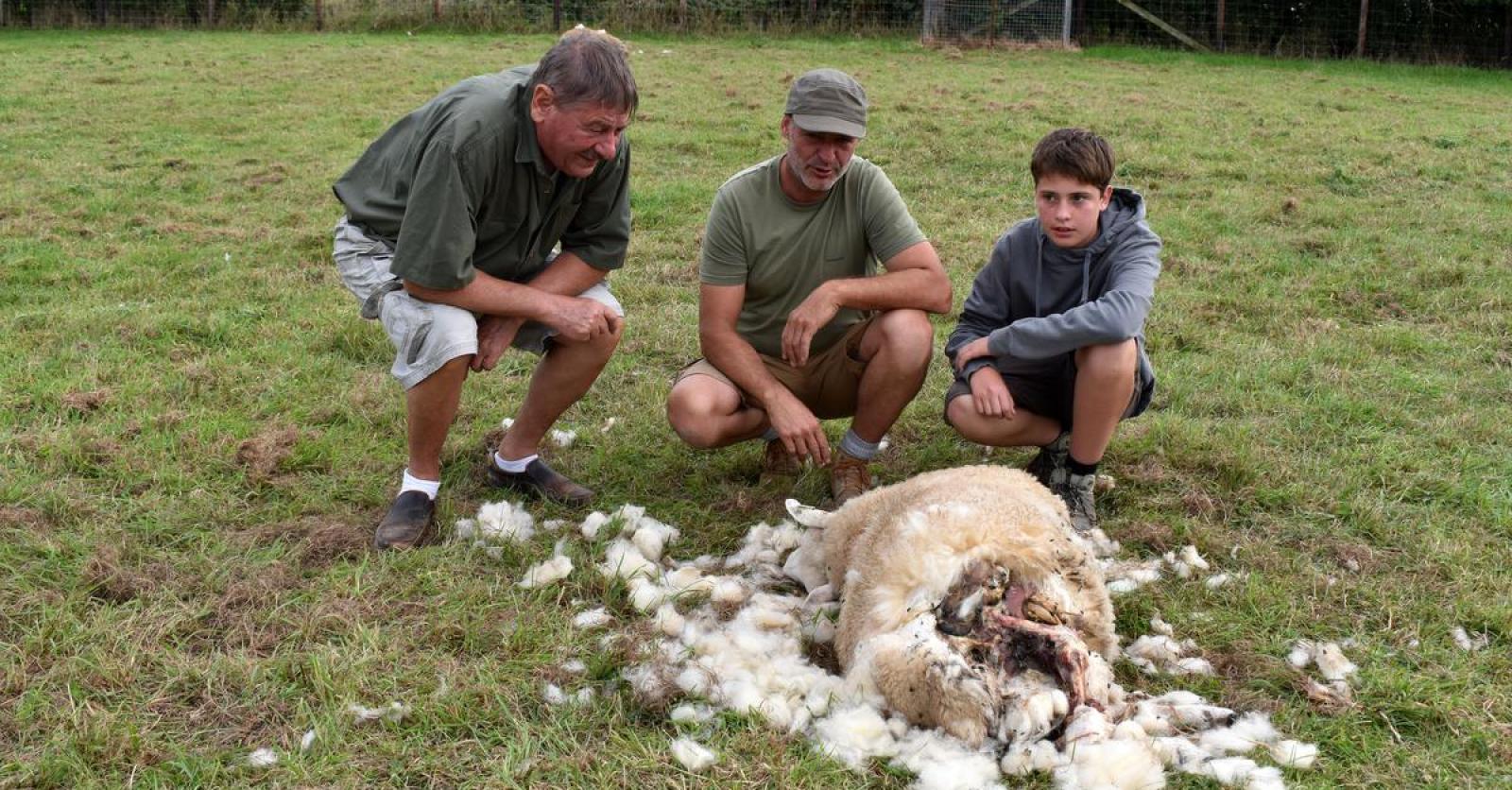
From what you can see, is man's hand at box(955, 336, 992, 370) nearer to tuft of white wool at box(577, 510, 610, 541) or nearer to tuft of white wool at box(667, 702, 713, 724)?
tuft of white wool at box(577, 510, 610, 541)

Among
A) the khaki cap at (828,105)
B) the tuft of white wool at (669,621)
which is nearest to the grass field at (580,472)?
the tuft of white wool at (669,621)

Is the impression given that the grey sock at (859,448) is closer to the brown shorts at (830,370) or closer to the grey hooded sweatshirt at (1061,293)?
the brown shorts at (830,370)

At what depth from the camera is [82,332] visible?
5.61 m

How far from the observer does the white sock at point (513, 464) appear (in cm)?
417

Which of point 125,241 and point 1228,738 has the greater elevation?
point 125,241

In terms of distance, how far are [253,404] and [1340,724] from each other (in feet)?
13.6

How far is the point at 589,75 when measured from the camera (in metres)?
3.42

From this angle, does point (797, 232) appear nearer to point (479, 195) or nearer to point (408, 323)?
point (479, 195)

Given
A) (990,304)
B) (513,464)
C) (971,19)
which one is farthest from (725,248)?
(971,19)

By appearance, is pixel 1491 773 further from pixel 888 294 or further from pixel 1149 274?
pixel 888 294

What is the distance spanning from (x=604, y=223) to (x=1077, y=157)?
161 centimetres

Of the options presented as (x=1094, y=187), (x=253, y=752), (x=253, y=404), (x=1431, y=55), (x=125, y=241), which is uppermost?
(x=1431, y=55)

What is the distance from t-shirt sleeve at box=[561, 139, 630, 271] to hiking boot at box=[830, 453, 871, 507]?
1.08m

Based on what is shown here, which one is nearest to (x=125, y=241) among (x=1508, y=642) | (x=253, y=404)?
(x=253, y=404)
